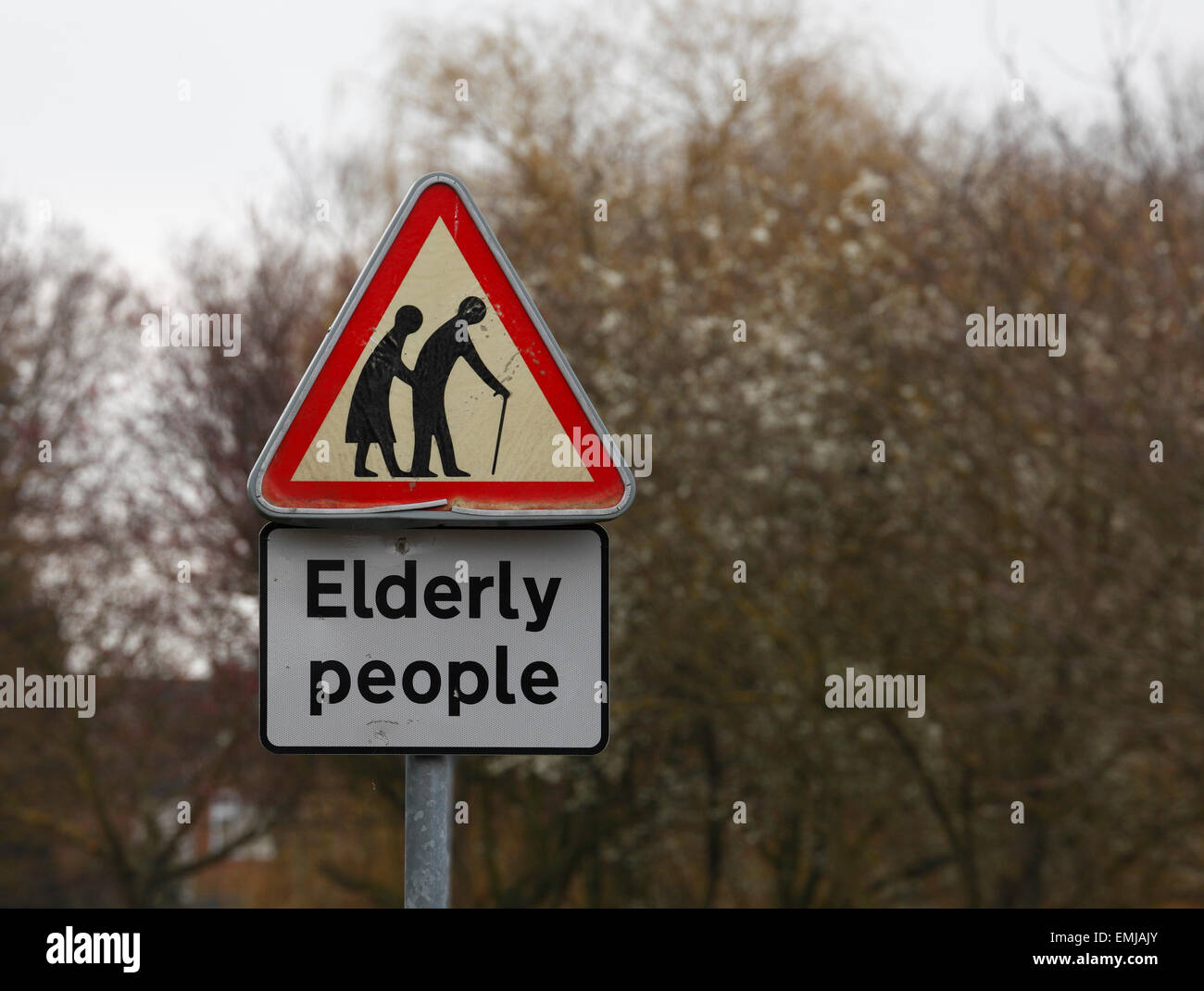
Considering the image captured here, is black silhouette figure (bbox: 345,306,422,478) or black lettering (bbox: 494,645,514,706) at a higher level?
black silhouette figure (bbox: 345,306,422,478)

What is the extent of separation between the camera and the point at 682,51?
13.7m

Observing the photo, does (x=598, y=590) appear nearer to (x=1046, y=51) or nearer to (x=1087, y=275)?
(x=1046, y=51)

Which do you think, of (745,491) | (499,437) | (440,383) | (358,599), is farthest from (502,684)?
(745,491)

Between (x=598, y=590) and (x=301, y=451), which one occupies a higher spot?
(x=301, y=451)

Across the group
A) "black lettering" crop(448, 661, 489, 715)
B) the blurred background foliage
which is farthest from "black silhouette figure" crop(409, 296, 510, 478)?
the blurred background foliage

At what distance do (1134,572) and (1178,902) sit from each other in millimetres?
3915

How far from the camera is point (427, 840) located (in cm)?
228

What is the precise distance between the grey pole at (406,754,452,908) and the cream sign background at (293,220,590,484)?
1.78 ft

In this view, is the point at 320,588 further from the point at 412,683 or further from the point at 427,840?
the point at 427,840

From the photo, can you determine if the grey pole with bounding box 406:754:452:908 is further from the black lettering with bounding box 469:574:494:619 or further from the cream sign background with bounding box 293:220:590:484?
the cream sign background with bounding box 293:220:590:484

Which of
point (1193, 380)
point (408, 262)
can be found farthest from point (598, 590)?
point (1193, 380)

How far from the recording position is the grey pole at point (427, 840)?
228 cm

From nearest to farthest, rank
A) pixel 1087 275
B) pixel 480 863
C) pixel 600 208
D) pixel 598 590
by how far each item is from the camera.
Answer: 1. pixel 598 590
2. pixel 1087 275
3. pixel 600 208
4. pixel 480 863

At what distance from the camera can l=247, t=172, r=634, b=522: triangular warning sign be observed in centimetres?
245
